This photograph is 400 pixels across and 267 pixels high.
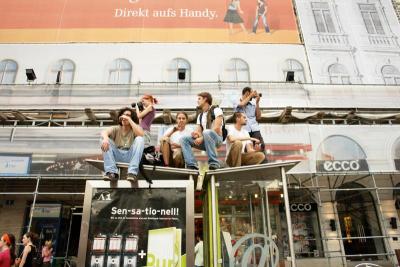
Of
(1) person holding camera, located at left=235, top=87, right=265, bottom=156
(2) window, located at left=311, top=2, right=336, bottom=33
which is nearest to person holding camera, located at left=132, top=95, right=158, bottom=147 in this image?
(1) person holding camera, located at left=235, top=87, right=265, bottom=156

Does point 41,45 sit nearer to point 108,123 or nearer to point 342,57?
point 108,123

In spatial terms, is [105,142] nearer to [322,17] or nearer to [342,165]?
[342,165]

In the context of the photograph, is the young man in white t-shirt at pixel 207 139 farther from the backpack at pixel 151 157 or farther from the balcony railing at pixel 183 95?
the balcony railing at pixel 183 95

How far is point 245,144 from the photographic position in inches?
187

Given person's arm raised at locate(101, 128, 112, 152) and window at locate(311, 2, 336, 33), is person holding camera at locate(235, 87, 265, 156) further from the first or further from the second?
window at locate(311, 2, 336, 33)

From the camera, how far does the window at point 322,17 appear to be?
12406 millimetres

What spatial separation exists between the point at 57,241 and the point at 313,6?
517 inches

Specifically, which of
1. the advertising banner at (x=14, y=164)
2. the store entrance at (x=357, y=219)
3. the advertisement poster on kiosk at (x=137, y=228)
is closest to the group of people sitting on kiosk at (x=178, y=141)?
the advertisement poster on kiosk at (x=137, y=228)

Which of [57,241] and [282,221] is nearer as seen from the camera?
[282,221]

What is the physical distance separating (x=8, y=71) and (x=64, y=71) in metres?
1.91

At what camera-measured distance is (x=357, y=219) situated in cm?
1259

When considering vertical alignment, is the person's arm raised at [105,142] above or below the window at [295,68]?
below

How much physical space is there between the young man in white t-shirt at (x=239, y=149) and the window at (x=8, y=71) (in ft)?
31.3

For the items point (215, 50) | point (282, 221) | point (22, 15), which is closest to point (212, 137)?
point (282, 221)
